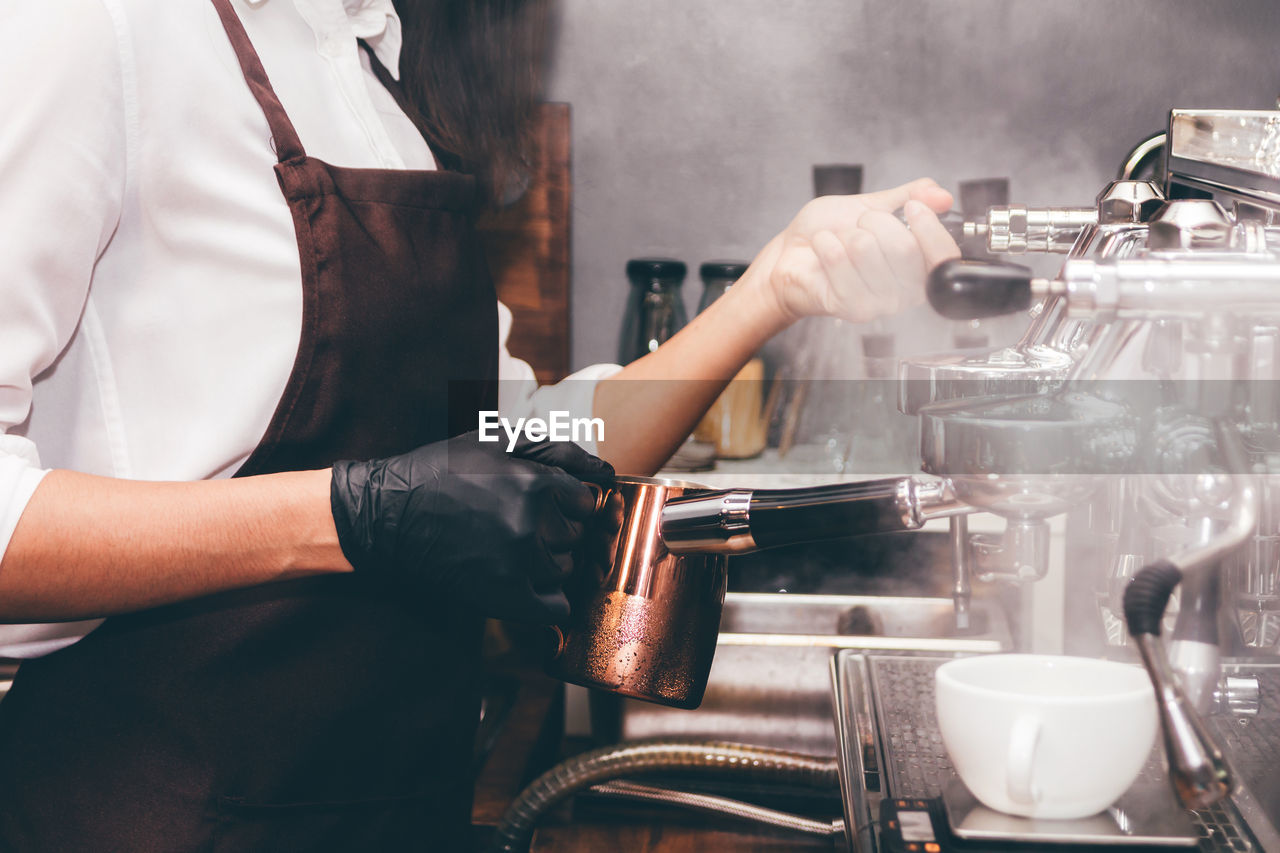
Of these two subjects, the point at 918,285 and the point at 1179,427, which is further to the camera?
the point at 918,285

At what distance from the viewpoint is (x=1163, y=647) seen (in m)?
0.42

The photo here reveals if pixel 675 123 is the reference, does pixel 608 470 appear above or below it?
below

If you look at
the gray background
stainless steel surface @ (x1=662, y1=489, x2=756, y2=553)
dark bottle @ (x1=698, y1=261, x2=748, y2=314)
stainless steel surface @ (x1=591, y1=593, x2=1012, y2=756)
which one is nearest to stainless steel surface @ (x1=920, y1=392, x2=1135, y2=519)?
stainless steel surface @ (x1=662, y1=489, x2=756, y2=553)

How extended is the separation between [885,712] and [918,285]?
0.31m

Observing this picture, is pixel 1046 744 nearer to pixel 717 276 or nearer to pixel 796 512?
pixel 796 512

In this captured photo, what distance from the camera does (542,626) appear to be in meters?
0.64

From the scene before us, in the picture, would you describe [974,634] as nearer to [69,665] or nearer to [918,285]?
[918,285]

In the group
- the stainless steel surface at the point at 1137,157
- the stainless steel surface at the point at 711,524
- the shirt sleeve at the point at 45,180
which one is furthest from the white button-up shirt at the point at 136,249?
the stainless steel surface at the point at 1137,157

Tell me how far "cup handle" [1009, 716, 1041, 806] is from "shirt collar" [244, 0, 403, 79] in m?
0.78

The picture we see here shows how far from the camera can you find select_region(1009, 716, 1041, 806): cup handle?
0.47 m

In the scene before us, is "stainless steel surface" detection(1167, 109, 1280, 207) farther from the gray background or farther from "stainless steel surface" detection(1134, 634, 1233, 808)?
the gray background

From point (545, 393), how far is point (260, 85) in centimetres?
42

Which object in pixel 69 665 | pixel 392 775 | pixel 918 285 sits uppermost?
pixel 918 285

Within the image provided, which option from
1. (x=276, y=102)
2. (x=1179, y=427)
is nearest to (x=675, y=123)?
(x=276, y=102)
